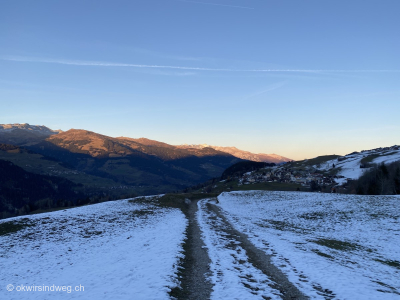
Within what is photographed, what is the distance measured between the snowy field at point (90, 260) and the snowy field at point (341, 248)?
25.9 feet

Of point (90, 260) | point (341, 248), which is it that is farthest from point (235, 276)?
point (341, 248)

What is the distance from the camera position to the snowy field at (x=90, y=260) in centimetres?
1266

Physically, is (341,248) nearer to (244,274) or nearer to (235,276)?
(244,274)

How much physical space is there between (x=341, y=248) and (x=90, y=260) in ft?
70.7

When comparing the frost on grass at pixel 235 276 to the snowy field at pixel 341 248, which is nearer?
the frost on grass at pixel 235 276

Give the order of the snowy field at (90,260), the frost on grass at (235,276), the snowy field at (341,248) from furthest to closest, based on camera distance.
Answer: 1. the snowy field at (341,248)
2. the snowy field at (90,260)
3. the frost on grass at (235,276)

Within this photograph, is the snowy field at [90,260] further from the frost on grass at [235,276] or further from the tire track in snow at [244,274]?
the tire track in snow at [244,274]

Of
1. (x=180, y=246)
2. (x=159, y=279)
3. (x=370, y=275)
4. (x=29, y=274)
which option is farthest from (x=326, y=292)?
(x=29, y=274)

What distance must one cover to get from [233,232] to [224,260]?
11.7m

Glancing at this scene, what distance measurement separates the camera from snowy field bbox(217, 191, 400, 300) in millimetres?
13055

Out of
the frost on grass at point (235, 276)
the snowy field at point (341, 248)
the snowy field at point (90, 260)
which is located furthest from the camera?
the snowy field at point (341, 248)

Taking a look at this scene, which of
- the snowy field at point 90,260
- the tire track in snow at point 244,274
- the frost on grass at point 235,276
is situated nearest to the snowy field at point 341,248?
the tire track in snow at point 244,274

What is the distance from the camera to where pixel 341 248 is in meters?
22.3

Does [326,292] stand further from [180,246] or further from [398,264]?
[180,246]
